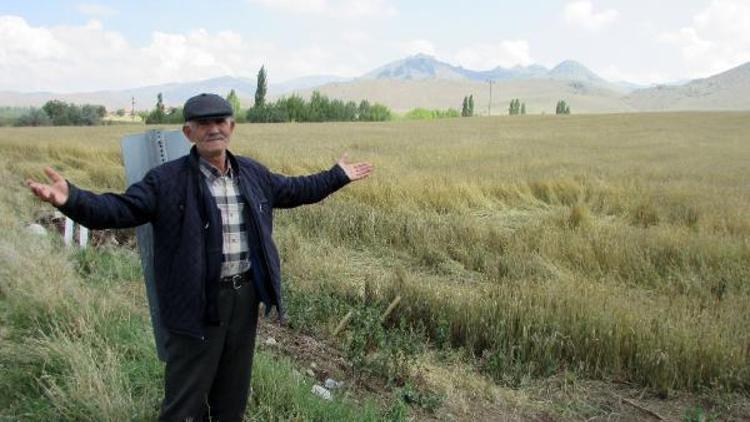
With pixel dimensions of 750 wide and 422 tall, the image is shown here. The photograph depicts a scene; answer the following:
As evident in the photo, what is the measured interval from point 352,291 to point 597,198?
7.06 meters

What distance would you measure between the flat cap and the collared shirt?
0.70 feet

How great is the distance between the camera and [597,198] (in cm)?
1223

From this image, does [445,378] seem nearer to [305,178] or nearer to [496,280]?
[305,178]

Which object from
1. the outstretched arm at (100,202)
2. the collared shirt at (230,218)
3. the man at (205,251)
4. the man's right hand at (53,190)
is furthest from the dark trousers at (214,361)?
the man's right hand at (53,190)

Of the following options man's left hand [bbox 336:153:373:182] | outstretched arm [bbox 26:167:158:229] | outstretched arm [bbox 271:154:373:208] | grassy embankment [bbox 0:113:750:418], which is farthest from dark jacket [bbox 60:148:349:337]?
grassy embankment [bbox 0:113:750:418]

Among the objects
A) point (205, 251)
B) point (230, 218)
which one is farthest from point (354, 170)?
point (205, 251)

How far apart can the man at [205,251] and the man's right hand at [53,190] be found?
52 millimetres

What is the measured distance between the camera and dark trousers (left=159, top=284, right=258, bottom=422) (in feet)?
10.3

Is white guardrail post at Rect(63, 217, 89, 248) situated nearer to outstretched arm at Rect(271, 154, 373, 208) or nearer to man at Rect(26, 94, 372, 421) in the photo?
outstretched arm at Rect(271, 154, 373, 208)

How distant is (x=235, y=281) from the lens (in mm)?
3186

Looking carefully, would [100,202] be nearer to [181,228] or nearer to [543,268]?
[181,228]

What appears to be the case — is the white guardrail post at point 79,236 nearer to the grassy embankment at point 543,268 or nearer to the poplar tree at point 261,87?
the grassy embankment at point 543,268

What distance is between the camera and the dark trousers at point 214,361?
3.14m

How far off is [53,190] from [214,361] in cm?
109
